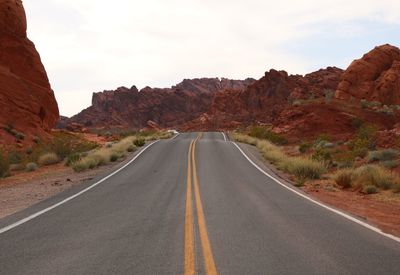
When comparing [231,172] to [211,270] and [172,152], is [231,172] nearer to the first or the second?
[172,152]

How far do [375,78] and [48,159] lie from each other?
47.0 meters

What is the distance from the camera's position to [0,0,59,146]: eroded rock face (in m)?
40.1

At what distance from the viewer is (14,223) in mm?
9391

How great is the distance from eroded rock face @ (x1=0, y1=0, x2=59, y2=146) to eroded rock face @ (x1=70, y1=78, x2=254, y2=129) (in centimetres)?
8422

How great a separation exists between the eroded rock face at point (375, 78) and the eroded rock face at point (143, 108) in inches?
2886

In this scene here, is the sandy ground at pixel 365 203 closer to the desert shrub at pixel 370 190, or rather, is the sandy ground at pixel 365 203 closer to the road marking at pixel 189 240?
the desert shrub at pixel 370 190

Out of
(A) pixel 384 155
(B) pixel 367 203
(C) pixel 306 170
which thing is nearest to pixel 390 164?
(A) pixel 384 155

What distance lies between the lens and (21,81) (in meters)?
43.3

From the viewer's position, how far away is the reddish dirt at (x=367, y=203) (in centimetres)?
970

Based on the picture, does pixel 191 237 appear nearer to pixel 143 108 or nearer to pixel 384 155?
pixel 384 155

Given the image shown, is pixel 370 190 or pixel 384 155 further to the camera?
pixel 384 155

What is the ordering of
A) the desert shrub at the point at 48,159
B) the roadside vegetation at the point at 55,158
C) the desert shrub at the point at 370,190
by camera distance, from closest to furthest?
the desert shrub at the point at 370,190, the roadside vegetation at the point at 55,158, the desert shrub at the point at 48,159

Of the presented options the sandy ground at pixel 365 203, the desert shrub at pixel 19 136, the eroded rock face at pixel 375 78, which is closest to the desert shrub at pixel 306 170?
the sandy ground at pixel 365 203

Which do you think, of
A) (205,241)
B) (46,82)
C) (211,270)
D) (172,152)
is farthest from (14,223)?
→ (46,82)
